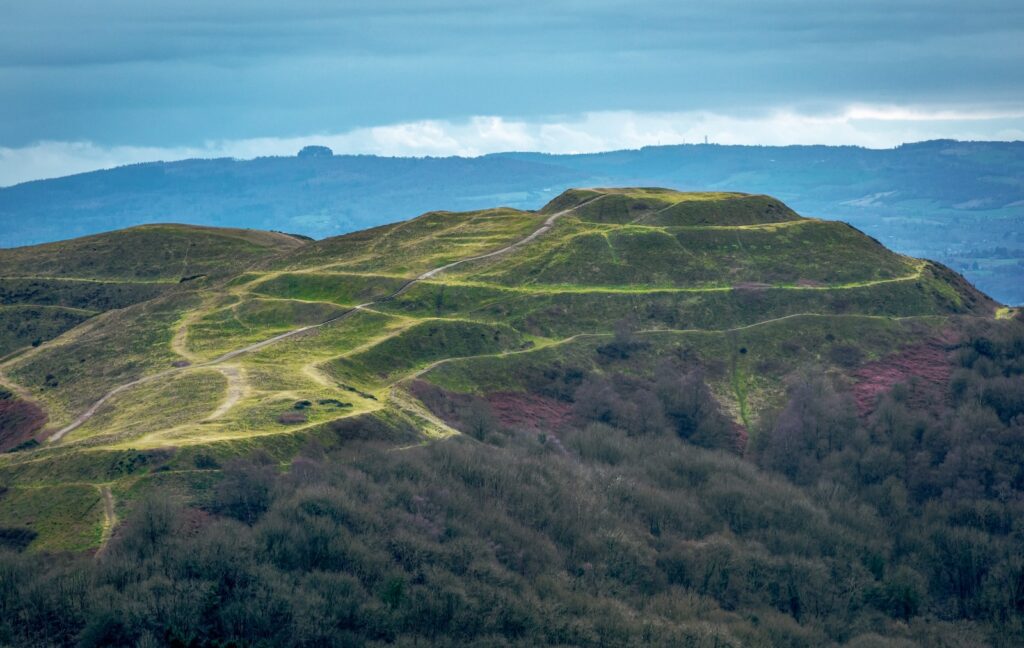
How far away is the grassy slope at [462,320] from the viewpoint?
98.1 m

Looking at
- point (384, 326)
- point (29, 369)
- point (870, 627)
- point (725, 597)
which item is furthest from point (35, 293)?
point (870, 627)

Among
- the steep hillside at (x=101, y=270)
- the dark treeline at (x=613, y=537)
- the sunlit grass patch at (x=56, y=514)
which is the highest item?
the steep hillside at (x=101, y=270)

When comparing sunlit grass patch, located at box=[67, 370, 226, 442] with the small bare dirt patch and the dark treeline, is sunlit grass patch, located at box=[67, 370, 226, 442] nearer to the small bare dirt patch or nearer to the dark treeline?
the small bare dirt patch

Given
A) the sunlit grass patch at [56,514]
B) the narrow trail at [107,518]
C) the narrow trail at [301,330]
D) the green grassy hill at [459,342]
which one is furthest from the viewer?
the narrow trail at [301,330]

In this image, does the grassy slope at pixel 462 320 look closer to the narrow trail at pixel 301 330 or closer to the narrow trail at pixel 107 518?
the narrow trail at pixel 107 518

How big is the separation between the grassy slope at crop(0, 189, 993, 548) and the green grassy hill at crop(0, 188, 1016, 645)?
1.08 feet

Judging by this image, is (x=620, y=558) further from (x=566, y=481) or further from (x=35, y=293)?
(x=35, y=293)

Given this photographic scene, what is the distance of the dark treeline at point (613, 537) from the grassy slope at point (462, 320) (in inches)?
246

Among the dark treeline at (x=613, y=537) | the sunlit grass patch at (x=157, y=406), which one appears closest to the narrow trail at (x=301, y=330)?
the sunlit grass patch at (x=157, y=406)

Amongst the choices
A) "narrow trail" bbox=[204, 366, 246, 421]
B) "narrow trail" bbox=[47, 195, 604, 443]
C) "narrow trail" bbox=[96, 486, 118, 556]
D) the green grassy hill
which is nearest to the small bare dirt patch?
the green grassy hill

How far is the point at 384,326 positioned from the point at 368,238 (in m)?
45.0

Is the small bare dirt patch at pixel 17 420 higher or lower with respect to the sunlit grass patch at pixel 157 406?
lower

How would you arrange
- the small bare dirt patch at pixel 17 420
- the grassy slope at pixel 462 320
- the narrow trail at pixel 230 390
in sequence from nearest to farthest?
the narrow trail at pixel 230 390, the grassy slope at pixel 462 320, the small bare dirt patch at pixel 17 420

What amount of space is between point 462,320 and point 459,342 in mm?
5708
